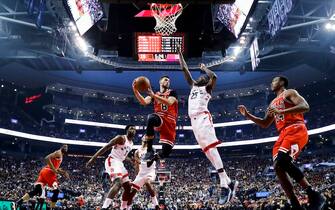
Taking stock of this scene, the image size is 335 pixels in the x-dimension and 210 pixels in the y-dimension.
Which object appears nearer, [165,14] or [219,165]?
[219,165]

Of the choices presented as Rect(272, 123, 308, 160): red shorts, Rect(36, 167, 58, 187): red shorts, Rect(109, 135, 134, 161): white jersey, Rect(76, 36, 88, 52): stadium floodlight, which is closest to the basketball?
Rect(109, 135, 134, 161): white jersey

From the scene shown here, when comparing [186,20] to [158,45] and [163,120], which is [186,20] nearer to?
[158,45]

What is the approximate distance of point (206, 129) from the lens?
7184 mm

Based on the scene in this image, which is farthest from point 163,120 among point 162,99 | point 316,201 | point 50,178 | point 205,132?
point 50,178

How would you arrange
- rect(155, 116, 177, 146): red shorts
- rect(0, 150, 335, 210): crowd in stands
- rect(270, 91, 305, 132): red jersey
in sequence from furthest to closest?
rect(0, 150, 335, 210): crowd in stands
rect(155, 116, 177, 146): red shorts
rect(270, 91, 305, 132): red jersey

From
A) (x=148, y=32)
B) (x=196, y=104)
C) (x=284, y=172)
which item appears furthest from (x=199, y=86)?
(x=148, y=32)

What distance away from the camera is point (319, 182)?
94.3ft

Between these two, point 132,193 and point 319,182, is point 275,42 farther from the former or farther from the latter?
point 132,193

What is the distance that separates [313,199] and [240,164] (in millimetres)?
39425

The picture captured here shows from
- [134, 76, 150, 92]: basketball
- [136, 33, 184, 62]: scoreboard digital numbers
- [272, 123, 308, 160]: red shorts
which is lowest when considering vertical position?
[272, 123, 308, 160]: red shorts

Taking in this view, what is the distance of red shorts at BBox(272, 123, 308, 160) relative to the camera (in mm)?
6066

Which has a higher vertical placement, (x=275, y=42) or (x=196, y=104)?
(x=275, y=42)

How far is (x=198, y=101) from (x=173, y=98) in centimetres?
58

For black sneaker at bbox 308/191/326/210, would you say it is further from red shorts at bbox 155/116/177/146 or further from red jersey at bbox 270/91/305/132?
red shorts at bbox 155/116/177/146
